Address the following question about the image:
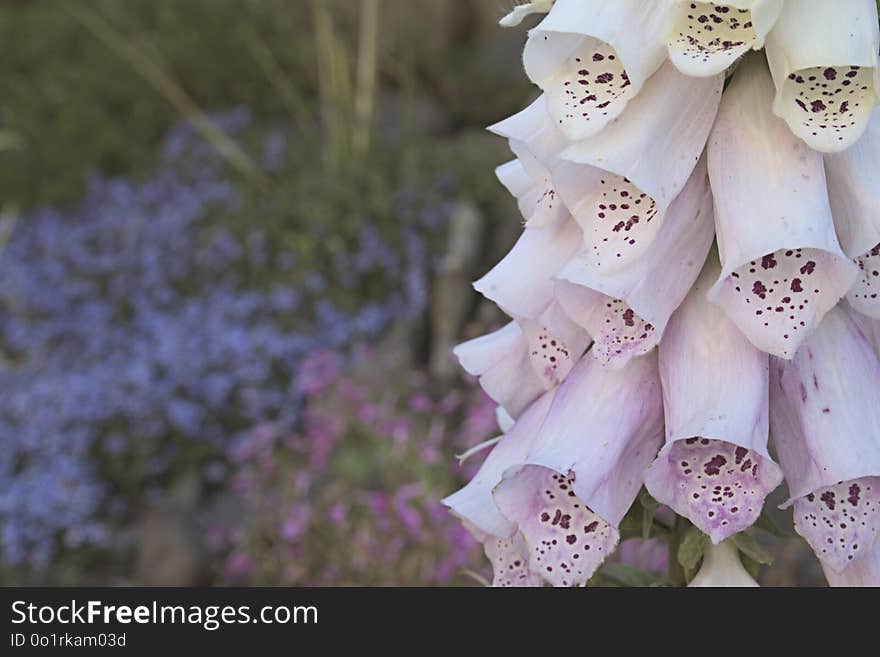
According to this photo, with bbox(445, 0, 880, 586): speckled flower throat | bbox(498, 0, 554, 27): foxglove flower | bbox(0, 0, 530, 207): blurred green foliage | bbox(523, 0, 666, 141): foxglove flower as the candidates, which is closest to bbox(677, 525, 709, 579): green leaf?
bbox(445, 0, 880, 586): speckled flower throat

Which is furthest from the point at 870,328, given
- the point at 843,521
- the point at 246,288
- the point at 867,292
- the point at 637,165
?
the point at 246,288

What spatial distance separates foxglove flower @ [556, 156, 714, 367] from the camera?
3.39 feet

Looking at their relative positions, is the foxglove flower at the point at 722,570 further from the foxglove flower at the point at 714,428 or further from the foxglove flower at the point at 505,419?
the foxglove flower at the point at 505,419

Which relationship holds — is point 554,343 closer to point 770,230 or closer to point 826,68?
point 770,230

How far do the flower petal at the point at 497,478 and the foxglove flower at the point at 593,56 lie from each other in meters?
0.31

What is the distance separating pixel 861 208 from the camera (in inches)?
40.3

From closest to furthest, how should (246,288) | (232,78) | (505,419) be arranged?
(505,419) < (246,288) < (232,78)

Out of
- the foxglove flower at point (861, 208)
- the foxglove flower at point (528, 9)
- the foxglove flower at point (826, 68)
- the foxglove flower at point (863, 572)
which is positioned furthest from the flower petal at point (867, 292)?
the foxglove flower at point (528, 9)

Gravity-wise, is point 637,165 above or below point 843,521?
above

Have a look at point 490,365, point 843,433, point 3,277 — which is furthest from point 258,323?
point 843,433

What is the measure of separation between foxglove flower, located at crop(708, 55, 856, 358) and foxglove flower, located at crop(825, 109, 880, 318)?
0.13 ft

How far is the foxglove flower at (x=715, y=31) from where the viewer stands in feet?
3.12

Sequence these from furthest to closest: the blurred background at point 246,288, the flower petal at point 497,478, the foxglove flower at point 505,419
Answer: the blurred background at point 246,288 < the foxglove flower at point 505,419 < the flower petal at point 497,478

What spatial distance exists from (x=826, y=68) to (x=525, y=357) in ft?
1.36
